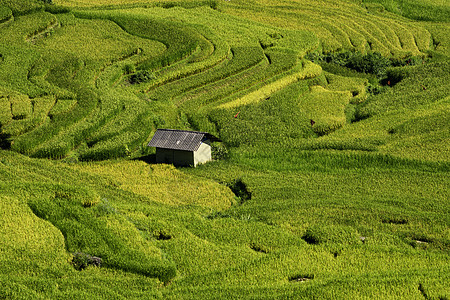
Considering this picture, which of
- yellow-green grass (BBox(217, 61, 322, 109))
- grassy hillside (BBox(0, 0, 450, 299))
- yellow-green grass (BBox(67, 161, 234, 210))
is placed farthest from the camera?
yellow-green grass (BBox(217, 61, 322, 109))

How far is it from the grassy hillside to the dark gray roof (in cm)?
168

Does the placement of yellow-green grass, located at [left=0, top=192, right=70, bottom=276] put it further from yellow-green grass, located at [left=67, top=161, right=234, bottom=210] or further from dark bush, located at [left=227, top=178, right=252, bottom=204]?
dark bush, located at [left=227, top=178, right=252, bottom=204]

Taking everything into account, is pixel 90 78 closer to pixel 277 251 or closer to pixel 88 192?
pixel 88 192

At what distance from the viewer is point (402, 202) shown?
3825 centimetres

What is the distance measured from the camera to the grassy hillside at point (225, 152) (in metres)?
29.2

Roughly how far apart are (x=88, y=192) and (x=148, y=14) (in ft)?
157

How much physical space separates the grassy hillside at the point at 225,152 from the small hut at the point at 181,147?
1.12 m

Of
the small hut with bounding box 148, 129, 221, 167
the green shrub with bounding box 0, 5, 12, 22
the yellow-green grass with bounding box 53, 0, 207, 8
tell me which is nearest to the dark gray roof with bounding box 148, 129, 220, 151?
the small hut with bounding box 148, 129, 221, 167

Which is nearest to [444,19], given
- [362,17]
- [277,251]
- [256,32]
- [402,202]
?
[362,17]

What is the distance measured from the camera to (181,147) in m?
45.7

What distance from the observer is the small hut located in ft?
150

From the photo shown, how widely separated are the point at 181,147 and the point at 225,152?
4460 mm

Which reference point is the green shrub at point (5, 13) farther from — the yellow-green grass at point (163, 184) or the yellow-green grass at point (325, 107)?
the yellow-green grass at point (325, 107)

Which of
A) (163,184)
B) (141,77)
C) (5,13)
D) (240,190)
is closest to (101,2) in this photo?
(5,13)
